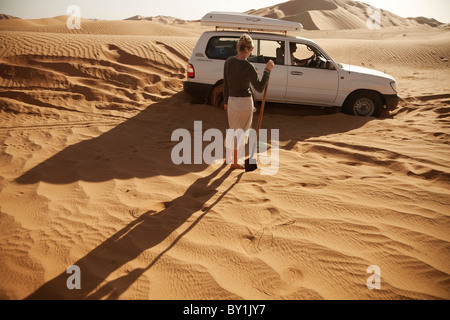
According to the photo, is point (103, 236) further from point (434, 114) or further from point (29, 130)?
point (434, 114)

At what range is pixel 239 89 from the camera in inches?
154

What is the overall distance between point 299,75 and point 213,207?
436cm

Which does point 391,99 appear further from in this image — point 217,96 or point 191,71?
point 191,71

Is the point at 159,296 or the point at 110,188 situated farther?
the point at 110,188

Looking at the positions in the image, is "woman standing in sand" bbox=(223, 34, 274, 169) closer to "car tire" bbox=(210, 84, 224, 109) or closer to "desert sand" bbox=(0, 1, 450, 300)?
"desert sand" bbox=(0, 1, 450, 300)

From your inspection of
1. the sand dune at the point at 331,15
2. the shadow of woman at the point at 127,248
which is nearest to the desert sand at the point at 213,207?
the shadow of woman at the point at 127,248

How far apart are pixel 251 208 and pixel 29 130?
15.8 ft

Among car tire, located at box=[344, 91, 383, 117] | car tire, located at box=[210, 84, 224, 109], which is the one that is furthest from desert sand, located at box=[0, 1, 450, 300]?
car tire, located at box=[344, 91, 383, 117]

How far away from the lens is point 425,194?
338 centimetres

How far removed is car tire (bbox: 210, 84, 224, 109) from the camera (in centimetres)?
671

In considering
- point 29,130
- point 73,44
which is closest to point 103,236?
point 29,130

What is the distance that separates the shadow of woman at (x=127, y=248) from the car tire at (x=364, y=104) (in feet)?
13.8

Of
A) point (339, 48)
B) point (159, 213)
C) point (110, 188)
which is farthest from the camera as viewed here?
point (339, 48)

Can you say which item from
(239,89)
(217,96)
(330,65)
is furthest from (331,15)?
(239,89)
